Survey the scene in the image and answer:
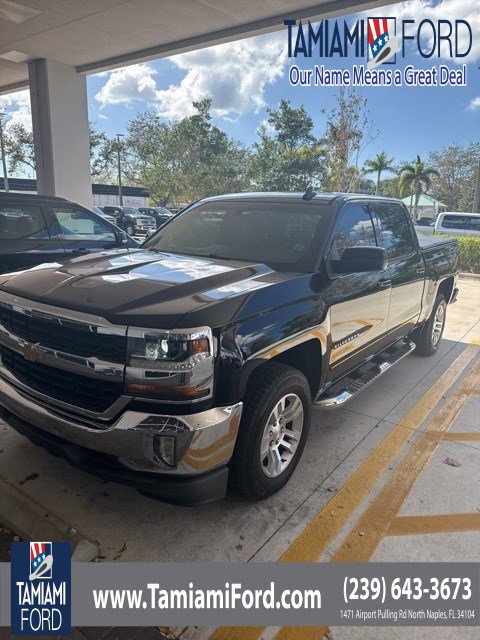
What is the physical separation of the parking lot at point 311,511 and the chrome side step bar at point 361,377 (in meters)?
0.42

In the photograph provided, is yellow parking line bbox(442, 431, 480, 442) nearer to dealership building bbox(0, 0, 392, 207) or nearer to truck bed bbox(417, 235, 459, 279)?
truck bed bbox(417, 235, 459, 279)

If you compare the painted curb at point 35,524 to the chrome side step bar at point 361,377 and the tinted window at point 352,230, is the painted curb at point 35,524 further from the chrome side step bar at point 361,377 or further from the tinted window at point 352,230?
the tinted window at point 352,230

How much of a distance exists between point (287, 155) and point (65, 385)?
34.0 meters

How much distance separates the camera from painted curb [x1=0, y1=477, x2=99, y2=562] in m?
2.49

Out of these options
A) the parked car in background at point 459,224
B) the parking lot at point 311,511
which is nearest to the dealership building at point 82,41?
the parking lot at point 311,511

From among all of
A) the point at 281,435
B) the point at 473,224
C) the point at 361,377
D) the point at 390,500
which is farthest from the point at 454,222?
the point at 281,435

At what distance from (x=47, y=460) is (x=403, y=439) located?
2768mm

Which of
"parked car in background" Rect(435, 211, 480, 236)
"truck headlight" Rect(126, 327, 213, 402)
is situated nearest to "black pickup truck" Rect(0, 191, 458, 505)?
"truck headlight" Rect(126, 327, 213, 402)

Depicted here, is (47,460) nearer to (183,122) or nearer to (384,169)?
(183,122)

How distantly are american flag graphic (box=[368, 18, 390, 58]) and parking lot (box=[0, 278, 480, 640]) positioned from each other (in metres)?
8.83

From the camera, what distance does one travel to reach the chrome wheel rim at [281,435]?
9.11 feet

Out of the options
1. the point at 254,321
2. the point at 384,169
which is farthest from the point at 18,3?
the point at 384,169

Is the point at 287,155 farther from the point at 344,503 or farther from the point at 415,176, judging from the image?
the point at 344,503

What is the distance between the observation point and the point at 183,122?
39000mm
